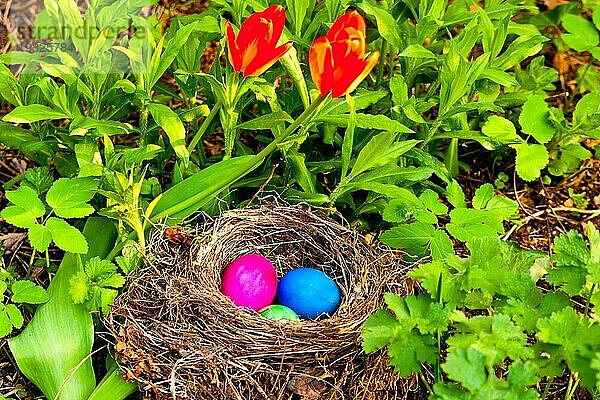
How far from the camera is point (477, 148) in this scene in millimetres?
2842

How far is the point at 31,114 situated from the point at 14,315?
0.52 metres

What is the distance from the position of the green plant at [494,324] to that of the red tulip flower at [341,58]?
44cm

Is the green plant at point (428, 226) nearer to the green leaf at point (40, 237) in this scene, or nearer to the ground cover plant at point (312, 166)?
the ground cover plant at point (312, 166)

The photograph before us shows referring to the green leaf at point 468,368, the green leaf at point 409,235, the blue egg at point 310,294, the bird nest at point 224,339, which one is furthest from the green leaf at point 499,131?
the green leaf at point 468,368

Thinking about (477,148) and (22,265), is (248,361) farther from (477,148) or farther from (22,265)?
(477,148)

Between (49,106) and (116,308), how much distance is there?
0.69m

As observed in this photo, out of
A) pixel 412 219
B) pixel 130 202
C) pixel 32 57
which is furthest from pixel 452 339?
pixel 32 57

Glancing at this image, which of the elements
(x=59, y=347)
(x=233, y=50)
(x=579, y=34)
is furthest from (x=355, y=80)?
(x=579, y=34)

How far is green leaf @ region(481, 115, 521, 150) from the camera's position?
2395 millimetres

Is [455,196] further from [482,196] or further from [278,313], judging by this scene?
[278,313]

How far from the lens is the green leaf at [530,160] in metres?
2.41

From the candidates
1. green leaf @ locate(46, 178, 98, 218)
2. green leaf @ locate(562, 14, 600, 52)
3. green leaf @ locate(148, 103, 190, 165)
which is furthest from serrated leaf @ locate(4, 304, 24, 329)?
green leaf @ locate(562, 14, 600, 52)

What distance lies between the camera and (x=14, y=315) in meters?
2.01

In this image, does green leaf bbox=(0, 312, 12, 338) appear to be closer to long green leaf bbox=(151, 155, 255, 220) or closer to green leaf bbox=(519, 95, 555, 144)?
long green leaf bbox=(151, 155, 255, 220)
